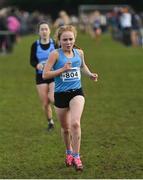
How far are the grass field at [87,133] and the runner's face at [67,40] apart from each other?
1691 mm

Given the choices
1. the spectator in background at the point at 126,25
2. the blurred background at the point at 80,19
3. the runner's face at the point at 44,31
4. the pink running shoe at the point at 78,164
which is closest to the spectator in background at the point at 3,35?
the blurred background at the point at 80,19

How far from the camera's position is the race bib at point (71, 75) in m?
8.52

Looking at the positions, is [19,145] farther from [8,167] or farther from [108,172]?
[108,172]

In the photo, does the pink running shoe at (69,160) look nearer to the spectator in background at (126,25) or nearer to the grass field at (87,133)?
the grass field at (87,133)

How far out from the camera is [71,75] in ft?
28.0

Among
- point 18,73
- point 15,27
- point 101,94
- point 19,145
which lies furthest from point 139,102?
point 15,27

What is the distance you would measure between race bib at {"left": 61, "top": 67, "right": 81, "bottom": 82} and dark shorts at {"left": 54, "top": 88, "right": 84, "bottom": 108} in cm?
17

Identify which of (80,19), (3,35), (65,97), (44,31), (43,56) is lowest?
(80,19)

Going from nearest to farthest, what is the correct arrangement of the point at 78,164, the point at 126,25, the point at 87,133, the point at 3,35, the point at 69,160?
the point at 78,164, the point at 69,160, the point at 87,133, the point at 3,35, the point at 126,25

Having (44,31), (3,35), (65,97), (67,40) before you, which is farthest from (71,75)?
(3,35)

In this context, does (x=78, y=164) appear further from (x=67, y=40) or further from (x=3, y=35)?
(x=3, y=35)

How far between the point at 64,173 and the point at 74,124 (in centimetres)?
68

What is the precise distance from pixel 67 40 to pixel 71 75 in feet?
1.60

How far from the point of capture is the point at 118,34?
42344mm
